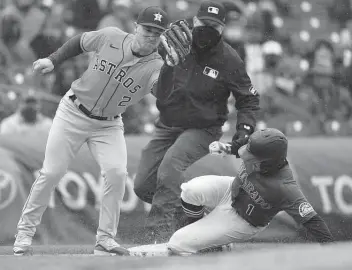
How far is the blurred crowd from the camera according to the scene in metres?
10.4

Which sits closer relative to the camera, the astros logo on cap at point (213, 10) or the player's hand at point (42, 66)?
the player's hand at point (42, 66)

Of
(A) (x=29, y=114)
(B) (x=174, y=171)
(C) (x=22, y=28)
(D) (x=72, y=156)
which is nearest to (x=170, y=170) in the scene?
(B) (x=174, y=171)

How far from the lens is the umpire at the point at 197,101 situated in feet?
23.1

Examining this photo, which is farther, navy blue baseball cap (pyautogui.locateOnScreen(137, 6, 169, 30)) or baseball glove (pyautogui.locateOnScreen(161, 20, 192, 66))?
baseball glove (pyautogui.locateOnScreen(161, 20, 192, 66))

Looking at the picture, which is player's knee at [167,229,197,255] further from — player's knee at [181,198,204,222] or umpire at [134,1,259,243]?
umpire at [134,1,259,243]

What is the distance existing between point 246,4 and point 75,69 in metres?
3.20

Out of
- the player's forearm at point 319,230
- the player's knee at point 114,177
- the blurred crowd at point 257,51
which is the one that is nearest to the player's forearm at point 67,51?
the player's knee at point 114,177

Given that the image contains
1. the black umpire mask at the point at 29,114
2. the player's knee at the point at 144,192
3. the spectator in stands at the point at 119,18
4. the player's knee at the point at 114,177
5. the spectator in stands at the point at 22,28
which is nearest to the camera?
the player's knee at the point at 114,177

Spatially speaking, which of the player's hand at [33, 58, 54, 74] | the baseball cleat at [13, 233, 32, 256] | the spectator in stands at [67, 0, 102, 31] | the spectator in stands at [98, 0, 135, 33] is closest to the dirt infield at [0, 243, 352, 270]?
the baseball cleat at [13, 233, 32, 256]

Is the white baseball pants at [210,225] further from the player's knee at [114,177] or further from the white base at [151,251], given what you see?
the player's knee at [114,177]

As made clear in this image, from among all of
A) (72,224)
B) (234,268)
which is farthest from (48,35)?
(234,268)

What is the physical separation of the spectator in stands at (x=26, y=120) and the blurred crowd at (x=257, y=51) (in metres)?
0.37

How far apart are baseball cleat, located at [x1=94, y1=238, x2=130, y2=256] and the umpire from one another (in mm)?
404

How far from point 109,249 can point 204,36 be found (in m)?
1.96
